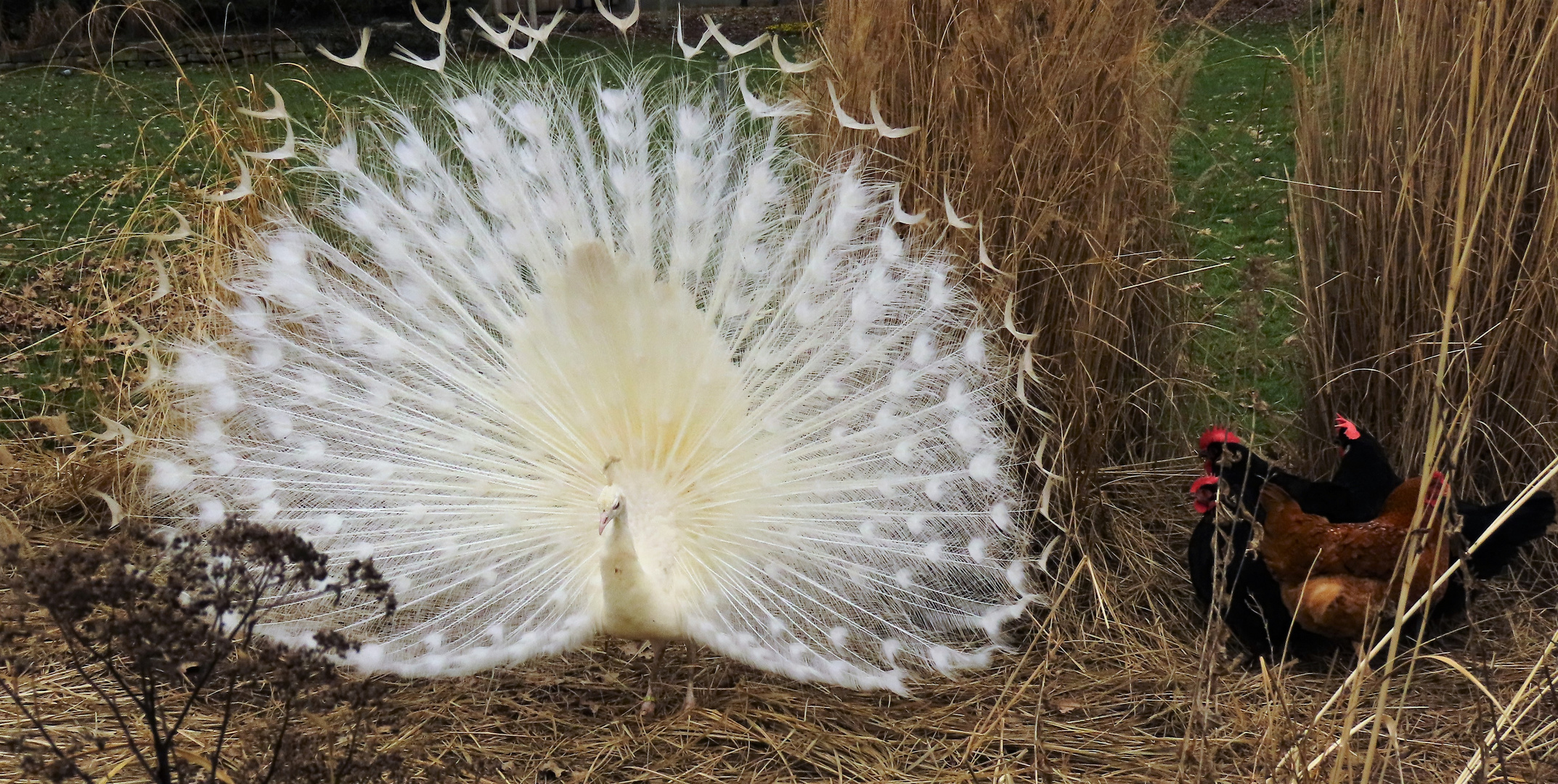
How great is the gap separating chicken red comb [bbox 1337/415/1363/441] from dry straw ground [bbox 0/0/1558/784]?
0.33 metres

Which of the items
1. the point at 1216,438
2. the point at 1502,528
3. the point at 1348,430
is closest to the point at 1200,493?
the point at 1216,438

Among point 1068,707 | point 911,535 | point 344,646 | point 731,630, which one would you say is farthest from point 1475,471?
point 344,646

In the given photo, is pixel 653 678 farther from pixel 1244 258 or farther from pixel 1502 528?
pixel 1244 258

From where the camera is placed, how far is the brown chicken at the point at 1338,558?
2.65 metres

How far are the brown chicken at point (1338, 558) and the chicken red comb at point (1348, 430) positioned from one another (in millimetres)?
151

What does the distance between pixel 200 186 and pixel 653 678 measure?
2511mm

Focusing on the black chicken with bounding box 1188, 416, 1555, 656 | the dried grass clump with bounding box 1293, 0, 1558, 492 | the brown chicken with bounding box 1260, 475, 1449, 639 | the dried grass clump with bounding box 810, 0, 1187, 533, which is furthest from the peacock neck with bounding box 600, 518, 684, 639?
the dried grass clump with bounding box 1293, 0, 1558, 492

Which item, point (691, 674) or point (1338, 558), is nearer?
point (1338, 558)

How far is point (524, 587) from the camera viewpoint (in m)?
2.77

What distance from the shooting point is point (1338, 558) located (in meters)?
2.68

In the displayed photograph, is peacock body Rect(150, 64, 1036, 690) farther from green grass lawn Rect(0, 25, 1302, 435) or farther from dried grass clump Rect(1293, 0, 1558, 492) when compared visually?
dried grass clump Rect(1293, 0, 1558, 492)

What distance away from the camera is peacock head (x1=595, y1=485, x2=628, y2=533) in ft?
7.84

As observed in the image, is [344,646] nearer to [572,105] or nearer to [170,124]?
[572,105]

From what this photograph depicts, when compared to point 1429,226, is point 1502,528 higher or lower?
lower
